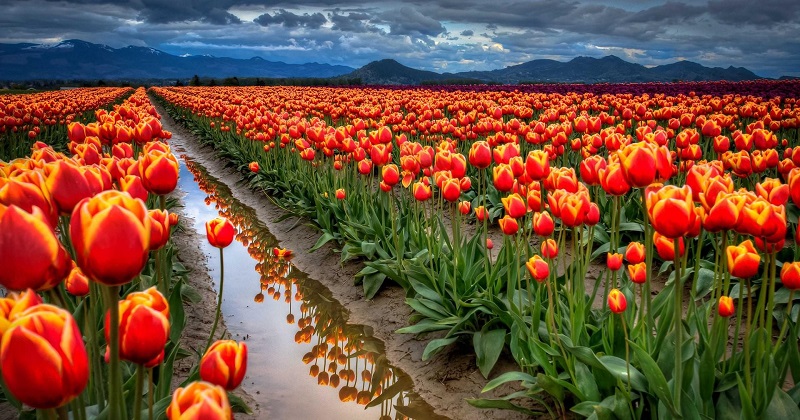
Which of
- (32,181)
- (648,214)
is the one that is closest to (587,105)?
(648,214)

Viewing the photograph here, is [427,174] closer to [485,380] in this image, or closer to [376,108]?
[485,380]

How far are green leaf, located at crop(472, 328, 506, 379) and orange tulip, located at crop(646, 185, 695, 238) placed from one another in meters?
2.51

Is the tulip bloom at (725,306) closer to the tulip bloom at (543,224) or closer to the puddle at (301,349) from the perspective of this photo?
the tulip bloom at (543,224)

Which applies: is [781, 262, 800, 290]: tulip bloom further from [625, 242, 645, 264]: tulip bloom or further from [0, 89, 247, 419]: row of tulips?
[0, 89, 247, 419]: row of tulips

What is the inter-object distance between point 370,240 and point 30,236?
235 inches

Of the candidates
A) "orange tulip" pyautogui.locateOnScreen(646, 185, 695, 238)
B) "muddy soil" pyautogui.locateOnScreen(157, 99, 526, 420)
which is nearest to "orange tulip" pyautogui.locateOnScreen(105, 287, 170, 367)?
"orange tulip" pyautogui.locateOnScreen(646, 185, 695, 238)

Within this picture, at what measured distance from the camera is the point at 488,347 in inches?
185

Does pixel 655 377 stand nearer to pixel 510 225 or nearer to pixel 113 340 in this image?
pixel 510 225

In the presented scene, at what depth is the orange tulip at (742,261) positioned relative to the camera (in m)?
2.85

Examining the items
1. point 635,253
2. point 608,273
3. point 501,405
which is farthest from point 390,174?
point 635,253

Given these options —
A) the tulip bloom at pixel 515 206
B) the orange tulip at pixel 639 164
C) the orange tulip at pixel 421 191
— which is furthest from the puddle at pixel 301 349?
the orange tulip at pixel 639 164

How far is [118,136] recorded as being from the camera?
16.9 feet

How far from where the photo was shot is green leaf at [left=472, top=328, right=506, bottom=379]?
4.62m

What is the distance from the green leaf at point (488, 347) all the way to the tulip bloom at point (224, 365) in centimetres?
309
